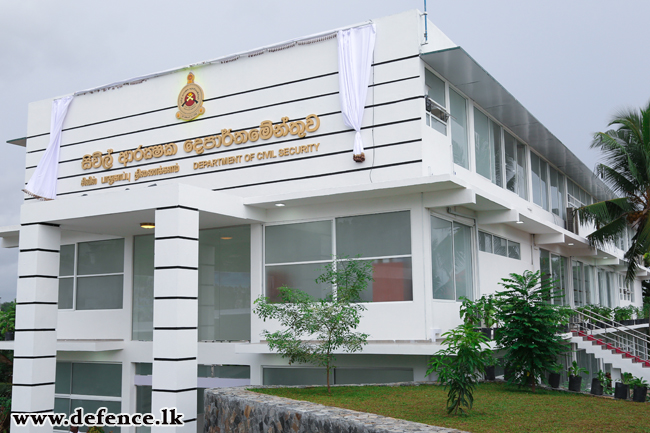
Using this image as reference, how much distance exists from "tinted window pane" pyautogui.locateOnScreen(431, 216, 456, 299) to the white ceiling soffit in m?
3.54

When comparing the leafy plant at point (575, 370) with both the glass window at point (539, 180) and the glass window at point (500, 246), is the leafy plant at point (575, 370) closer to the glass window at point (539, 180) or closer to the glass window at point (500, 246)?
the glass window at point (500, 246)

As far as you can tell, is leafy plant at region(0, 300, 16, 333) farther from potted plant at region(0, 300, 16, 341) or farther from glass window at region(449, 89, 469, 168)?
glass window at region(449, 89, 469, 168)

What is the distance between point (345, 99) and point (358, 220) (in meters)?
2.78

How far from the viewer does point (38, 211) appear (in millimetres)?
14828

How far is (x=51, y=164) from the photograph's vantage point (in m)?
19.3

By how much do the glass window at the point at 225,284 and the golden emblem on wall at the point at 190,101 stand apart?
3.21 meters

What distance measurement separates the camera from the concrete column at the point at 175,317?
478 inches

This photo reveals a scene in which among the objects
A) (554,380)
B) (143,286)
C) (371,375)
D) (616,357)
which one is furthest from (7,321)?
(616,357)

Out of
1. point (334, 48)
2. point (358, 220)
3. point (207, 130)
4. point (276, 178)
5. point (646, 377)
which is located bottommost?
point (646, 377)

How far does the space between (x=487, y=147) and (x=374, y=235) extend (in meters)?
5.35

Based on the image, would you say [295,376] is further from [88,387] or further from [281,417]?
[88,387]

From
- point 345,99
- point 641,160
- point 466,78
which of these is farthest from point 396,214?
point 641,160

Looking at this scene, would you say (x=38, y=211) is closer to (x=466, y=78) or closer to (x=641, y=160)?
(x=466, y=78)

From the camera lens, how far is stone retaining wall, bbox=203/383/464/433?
26.8 ft
